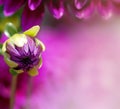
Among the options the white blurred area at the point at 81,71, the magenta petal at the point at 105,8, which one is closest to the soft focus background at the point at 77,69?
the white blurred area at the point at 81,71

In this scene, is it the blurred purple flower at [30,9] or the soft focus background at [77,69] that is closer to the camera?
the blurred purple flower at [30,9]

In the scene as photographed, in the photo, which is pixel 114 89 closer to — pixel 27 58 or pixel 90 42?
pixel 90 42

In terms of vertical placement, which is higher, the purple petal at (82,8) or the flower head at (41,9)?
the purple petal at (82,8)

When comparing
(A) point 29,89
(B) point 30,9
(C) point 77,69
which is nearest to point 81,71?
(C) point 77,69

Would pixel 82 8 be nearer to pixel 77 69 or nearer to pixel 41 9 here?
pixel 41 9

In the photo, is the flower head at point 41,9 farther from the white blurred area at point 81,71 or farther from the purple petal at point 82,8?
the white blurred area at point 81,71

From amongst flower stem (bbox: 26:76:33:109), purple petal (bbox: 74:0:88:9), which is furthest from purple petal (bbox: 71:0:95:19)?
flower stem (bbox: 26:76:33:109)
